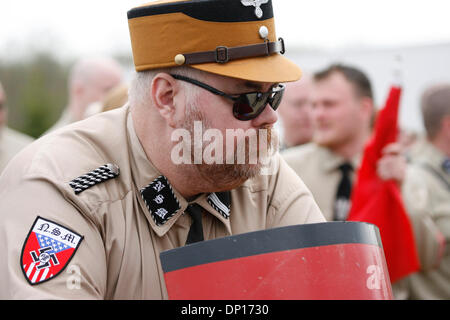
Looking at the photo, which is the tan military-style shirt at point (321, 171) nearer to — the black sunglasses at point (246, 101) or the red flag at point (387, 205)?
the red flag at point (387, 205)

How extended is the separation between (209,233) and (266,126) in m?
0.50

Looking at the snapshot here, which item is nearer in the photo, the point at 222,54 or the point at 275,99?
the point at 222,54

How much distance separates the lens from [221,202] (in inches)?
106

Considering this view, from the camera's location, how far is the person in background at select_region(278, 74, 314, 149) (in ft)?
22.6

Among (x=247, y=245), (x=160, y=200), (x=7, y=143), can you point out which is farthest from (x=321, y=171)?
(x=247, y=245)

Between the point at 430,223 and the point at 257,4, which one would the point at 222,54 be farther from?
the point at 430,223

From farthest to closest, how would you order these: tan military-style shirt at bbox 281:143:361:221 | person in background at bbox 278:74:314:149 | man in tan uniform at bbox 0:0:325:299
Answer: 1. person in background at bbox 278:74:314:149
2. tan military-style shirt at bbox 281:143:361:221
3. man in tan uniform at bbox 0:0:325:299

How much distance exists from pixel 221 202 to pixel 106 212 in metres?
0.53

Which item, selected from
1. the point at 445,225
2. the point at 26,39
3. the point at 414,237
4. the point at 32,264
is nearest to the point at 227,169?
the point at 32,264

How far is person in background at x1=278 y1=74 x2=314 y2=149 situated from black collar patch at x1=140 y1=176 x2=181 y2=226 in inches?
173

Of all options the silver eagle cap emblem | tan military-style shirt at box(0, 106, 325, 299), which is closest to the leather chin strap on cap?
the silver eagle cap emblem

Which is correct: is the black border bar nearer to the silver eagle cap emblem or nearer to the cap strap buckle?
the cap strap buckle

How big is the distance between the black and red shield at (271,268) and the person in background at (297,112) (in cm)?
487

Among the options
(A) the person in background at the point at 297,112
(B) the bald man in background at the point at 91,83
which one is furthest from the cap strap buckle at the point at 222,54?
(B) the bald man in background at the point at 91,83
